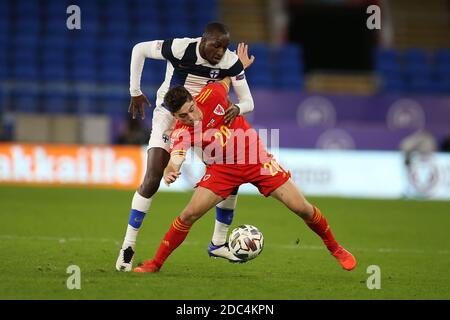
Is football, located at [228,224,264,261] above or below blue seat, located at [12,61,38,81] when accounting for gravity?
below

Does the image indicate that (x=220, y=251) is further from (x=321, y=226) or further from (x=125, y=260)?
(x=321, y=226)

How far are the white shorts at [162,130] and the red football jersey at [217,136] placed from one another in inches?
18.8

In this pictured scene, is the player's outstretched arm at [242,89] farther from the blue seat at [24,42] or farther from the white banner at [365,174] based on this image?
the blue seat at [24,42]

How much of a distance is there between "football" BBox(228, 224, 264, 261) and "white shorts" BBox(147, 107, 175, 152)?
1.01 m

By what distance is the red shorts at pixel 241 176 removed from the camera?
24.3ft

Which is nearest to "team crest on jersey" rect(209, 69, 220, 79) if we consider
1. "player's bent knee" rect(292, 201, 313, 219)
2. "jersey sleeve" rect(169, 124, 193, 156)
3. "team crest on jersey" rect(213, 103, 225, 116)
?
"team crest on jersey" rect(213, 103, 225, 116)

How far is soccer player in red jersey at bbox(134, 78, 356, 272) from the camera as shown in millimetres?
7352

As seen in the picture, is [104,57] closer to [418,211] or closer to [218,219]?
[418,211]

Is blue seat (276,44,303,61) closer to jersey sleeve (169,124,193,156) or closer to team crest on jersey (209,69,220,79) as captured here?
team crest on jersey (209,69,220,79)

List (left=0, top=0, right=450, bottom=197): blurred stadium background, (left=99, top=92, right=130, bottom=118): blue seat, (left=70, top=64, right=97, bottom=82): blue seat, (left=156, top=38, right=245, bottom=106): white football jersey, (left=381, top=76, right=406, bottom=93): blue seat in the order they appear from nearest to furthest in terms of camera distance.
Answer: (left=156, top=38, right=245, bottom=106): white football jersey < (left=0, top=0, right=450, bottom=197): blurred stadium background < (left=99, top=92, right=130, bottom=118): blue seat < (left=70, top=64, right=97, bottom=82): blue seat < (left=381, top=76, right=406, bottom=93): blue seat

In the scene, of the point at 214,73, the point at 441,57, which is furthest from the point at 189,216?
the point at 441,57

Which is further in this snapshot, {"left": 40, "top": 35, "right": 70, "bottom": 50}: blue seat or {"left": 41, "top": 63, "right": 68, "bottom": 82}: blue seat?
{"left": 40, "top": 35, "right": 70, "bottom": 50}: blue seat

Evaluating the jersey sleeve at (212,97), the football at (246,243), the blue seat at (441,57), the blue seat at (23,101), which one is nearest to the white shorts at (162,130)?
the jersey sleeve at (212,97)

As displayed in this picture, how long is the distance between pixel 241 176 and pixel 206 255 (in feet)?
5.88
